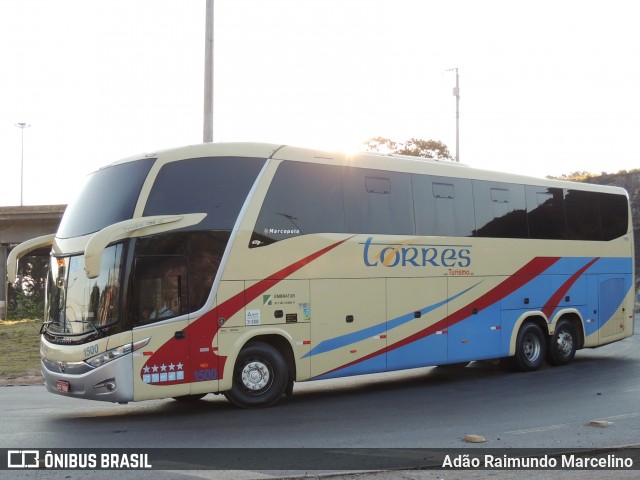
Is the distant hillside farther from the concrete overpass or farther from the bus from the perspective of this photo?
the bus

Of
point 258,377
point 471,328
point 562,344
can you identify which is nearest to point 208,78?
point 471,328

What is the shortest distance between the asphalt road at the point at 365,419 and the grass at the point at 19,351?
372cm

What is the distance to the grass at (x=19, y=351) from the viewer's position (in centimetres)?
1909

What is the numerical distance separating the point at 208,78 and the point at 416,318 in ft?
24.9

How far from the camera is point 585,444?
31.0 ft

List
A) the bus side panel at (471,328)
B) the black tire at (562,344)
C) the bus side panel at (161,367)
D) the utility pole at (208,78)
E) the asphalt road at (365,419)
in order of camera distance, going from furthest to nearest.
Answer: the utility pole at (208,78) < the black tire at (562,344) < the bus side panel at (471,328) < the bus side panel at (161,367) < the asphalt road at (365,419)

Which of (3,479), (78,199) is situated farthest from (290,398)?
(3,479)

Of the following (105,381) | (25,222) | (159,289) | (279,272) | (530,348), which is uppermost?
(25,222)

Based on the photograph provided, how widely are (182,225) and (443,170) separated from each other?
598cm

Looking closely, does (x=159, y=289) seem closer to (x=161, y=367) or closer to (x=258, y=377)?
(x=161, y=367)

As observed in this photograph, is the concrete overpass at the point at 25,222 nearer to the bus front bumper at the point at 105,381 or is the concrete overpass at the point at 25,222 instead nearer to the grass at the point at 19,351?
the grass at the point at 19,351

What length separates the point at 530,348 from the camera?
17516 millimetres

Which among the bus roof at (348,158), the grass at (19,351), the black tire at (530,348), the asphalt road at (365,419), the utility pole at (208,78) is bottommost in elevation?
the grass at (19,351)

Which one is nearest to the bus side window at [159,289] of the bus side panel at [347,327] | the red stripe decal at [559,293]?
the bus side panel at [347,327]
